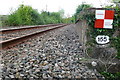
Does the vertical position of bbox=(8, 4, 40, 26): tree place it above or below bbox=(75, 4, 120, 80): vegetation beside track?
above

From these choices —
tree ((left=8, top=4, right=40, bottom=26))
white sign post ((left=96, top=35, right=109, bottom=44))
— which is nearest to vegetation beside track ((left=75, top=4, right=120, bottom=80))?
white sign post ((left=96, top=35, right=109, bottom=44))

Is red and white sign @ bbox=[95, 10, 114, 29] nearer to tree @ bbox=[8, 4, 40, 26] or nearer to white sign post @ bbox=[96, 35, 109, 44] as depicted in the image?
white sign post @ bbox=[96, 35, 109, 44]

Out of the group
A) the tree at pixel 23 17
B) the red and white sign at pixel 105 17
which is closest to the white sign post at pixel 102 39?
the red and white sign at pixel 105 17

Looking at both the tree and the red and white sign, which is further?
the tree

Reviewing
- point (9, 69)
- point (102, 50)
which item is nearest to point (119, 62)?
point (102, 50)

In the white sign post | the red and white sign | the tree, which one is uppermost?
the tree

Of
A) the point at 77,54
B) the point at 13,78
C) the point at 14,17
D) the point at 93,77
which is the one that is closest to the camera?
the point at 13,78

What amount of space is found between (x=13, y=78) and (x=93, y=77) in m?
1.14

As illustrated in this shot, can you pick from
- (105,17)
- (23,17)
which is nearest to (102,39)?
(105,17)

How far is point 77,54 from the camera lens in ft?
11.1

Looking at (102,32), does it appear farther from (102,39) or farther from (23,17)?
(23,17)

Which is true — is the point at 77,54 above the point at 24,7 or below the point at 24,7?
below

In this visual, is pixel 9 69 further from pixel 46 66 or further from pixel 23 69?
pixel 46 66

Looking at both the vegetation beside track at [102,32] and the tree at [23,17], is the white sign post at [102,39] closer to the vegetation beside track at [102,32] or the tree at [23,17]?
the vegetation beside track at [102,32]
